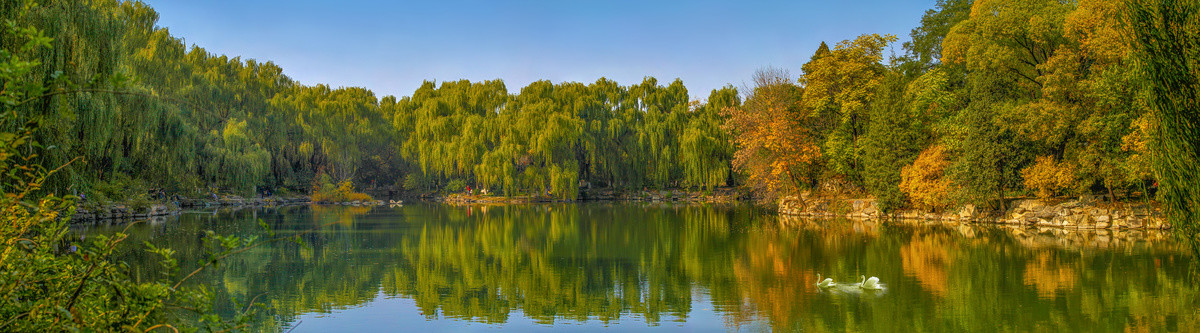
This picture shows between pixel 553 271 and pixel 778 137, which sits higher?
pixel 778 137

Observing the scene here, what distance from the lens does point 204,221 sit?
2395 centimetres

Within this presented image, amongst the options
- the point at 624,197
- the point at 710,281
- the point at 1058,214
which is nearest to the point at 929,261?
the point at 710,281

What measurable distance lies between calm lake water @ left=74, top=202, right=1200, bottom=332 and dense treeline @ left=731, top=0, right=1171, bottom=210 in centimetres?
210

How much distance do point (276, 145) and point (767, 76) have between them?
2591 cm

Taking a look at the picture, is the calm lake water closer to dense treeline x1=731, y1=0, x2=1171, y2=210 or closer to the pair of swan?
the pair of swan

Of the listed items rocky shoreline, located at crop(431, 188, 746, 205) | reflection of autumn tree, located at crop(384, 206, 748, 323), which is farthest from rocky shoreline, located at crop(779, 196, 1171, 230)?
rocky shoreline, located at crop(431, 188, 746, 205)

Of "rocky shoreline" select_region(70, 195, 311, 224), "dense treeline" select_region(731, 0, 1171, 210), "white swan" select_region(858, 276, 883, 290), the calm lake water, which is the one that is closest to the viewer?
the calm lake water

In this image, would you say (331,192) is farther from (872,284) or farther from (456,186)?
(872,284)

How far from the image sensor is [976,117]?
70.6 ft

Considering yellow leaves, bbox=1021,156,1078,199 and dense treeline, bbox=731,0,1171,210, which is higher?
dense treeline, bbox=731,0,1171,210

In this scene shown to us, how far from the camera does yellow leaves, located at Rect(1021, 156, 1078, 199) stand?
1973cm

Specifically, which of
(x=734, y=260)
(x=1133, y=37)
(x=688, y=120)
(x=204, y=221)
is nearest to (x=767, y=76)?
(x=688, y=120)

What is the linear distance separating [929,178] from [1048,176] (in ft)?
13.5

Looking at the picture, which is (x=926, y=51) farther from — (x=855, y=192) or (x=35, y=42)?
(x=35, y=42)
